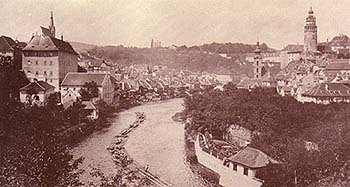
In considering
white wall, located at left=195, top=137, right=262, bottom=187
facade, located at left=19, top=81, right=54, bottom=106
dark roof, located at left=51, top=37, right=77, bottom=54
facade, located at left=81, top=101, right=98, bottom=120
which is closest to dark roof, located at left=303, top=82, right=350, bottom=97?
white wall, located at left=195, top=137, right=262, bottom=187

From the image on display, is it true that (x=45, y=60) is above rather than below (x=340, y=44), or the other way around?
below

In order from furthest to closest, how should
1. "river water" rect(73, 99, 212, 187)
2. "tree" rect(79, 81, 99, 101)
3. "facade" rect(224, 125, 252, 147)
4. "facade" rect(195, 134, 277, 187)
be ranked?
"tree" rect(79, 81, 99, 101)
"facade" rect(224, 125, 252, 147)
"river water" rect(73, 99, 212, 187)
"facade" rect(195, 134, 277, 187)

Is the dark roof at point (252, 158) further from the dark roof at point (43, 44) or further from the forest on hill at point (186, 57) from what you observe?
the forest on hill at point (186, 57)

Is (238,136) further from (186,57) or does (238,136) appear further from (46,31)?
(186,57)

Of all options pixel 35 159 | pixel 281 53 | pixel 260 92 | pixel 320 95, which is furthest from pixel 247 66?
pixel 35 159

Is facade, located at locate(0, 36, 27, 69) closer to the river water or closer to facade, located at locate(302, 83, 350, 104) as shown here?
the river water

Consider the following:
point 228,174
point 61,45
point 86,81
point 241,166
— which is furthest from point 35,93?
point 241,166
